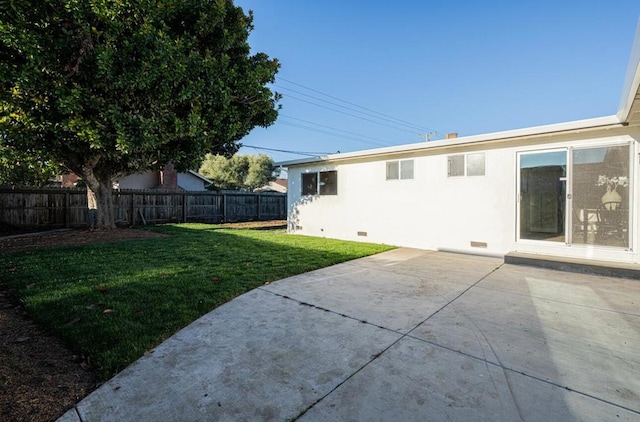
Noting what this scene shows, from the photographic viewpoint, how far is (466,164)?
23.7ft

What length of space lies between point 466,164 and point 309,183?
17.0 ft

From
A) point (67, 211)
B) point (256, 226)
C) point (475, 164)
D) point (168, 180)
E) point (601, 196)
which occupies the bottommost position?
point (256, 226)

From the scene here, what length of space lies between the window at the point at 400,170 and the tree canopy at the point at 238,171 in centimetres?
2406

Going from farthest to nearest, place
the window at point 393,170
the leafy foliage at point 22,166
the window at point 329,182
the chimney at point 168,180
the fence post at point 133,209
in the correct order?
1. the chimney at point 168,180
2. the fence post at point 133,209
3. the window at point 329,182
4. the window at point 393,170
5. the leafy foliage at point 22,166

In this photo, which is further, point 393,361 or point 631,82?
point 631,82

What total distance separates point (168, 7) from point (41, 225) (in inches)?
387

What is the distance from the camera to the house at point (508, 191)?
5402mm

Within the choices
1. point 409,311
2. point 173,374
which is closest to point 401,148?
point 409,311

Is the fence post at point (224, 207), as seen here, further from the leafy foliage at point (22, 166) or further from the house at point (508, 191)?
the house at point (508, 191)

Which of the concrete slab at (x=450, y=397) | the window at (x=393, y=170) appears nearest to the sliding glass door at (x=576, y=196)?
the window at (x=393, y=170)

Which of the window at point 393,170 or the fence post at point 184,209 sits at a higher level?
the window at point 393,170

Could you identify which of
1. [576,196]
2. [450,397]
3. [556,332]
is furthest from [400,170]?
[450,397]

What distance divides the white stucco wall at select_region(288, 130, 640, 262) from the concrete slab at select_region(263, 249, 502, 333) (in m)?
Answer: 0.92

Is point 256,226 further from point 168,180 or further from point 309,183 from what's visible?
point 168,180
